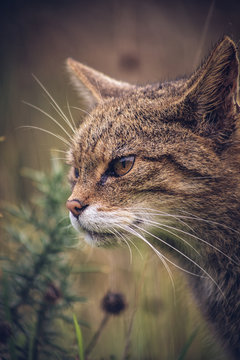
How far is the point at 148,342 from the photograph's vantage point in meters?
2.27

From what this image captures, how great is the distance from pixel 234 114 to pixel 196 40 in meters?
3.09

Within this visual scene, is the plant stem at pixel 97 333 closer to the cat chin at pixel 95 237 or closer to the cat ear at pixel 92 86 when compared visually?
the cat chin at pixel 95 237

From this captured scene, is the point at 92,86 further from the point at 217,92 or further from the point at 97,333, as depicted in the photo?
the point at 97,333

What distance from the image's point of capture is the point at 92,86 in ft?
7.56

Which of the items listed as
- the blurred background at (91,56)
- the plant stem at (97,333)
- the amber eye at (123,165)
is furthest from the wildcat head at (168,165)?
the blurred background at (91,56)

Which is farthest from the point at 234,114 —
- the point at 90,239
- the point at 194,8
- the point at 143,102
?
the point at 194,8

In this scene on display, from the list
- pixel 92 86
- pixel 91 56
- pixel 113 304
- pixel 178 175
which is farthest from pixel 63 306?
pixel 91 56

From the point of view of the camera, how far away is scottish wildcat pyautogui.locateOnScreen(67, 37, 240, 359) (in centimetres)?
164

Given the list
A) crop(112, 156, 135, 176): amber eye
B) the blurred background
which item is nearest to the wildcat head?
crop(112, 156, 135, 176): amber eye

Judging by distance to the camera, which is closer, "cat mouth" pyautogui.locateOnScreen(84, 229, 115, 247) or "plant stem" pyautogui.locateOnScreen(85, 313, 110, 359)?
"cat mouth" pyautogui.locateOnScreen(84, 229, 115, 247)

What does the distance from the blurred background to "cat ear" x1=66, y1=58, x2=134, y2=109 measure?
0.49m

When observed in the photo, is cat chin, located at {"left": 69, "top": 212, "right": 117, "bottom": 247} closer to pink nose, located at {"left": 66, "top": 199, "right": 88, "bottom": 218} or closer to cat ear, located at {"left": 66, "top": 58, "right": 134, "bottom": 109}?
pink nose, located at {"left": 66, "top": 199, "right": 88, "bottom": 218}

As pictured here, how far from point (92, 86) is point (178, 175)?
97cm

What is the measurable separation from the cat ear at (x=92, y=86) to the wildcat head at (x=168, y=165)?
1.92 feet
